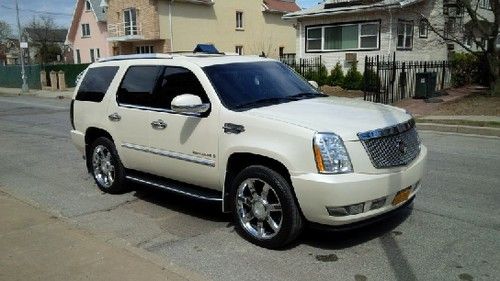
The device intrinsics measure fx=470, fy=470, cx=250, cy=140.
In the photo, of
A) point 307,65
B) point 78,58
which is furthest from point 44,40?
point 307,65

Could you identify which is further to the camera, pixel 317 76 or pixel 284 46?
pixel 284 46

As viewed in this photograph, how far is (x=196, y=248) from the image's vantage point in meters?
4.41

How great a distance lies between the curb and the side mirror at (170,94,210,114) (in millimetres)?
8297

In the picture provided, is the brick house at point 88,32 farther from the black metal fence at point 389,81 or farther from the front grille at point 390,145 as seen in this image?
the front grille at point 390,145

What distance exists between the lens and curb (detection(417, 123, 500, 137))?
415 inches

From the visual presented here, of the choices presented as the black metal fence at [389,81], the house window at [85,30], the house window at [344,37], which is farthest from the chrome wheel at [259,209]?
the house window at [85,30]

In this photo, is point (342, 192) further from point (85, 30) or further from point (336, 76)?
point (85, 30)

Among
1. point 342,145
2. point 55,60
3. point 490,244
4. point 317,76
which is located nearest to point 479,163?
point 490,244

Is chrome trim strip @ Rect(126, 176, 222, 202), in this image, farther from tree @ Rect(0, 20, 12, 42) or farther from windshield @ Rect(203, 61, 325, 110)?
tree @ Rect(0, 20, 12, 42)

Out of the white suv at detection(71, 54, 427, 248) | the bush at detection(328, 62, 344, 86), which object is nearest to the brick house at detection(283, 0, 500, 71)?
the bush at detection(328, 62, 344, 86)

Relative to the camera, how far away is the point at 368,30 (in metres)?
23.0

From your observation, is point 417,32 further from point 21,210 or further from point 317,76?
point 21,210

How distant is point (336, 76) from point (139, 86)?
18.6 m

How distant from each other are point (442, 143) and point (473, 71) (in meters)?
15.5
